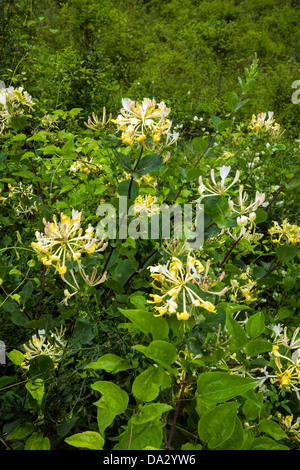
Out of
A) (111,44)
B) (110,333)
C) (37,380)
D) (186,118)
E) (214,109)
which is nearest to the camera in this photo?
(37,380)

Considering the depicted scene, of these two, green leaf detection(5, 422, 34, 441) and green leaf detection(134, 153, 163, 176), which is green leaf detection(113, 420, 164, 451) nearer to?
green leaf detection(5, 422, 34, 441)

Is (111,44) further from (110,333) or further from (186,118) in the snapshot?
(110,333)

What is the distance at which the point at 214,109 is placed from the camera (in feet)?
13.5

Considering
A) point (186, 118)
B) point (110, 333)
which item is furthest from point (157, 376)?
point (186, 118)

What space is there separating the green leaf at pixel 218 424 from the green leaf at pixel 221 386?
0.03 meters

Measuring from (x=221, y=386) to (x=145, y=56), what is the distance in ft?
21.7

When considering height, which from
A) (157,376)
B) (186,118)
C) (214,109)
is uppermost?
(214,109)

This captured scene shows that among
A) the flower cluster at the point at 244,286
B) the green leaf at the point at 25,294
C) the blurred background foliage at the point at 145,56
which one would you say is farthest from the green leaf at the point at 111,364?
the blurred background foliage at the point at 145,56

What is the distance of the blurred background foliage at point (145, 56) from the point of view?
2.36 meters

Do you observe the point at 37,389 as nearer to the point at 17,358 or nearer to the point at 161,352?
the point at 17,358

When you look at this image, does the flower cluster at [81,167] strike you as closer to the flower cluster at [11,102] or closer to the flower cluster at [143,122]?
the flower cluster at [11,102]

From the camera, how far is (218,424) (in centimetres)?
53

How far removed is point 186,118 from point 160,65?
2205 millimetres

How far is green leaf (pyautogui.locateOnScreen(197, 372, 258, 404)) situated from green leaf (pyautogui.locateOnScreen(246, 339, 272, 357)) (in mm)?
108
